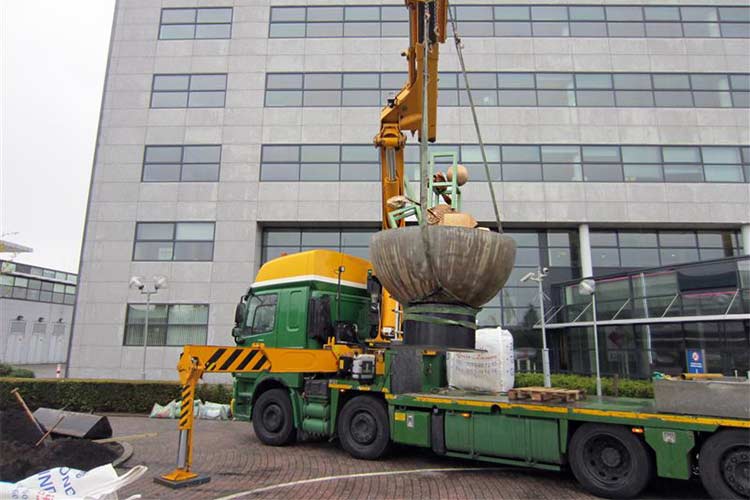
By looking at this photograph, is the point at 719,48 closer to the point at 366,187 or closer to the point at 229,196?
the point at 366,187

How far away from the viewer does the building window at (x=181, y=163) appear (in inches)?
862

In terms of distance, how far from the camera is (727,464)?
5.63 m

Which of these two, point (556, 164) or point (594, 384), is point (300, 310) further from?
point (556, 164)

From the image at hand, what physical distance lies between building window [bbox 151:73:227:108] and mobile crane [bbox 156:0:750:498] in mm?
15024

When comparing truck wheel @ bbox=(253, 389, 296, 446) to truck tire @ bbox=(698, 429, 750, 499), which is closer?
truck tire @ bbox=(698, 429, 750, 499)

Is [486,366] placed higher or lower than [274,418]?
higher

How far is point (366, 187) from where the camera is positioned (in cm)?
2094

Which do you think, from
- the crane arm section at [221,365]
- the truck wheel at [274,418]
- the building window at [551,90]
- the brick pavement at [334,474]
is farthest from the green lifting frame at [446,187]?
the building window at [551,90]

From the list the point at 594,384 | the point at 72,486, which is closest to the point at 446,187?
the point at 72,486

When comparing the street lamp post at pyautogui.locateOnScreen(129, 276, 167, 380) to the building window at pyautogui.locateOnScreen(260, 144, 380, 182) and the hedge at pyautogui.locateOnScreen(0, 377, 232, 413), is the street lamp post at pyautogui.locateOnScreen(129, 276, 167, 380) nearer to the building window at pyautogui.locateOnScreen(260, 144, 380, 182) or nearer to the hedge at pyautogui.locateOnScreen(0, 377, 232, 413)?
the hedge at pyautogui.locateOnScreen(0, 377, 232, 413)

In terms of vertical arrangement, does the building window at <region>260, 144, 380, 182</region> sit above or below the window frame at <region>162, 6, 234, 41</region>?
below

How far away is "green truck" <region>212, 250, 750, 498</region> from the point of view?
5918 millimetres

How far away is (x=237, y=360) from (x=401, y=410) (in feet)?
9.85

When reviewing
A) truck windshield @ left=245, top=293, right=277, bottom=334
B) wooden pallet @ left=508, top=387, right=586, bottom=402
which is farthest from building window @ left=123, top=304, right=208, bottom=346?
wooden pallet @ left=508, top=387, right=586, bottom=402
